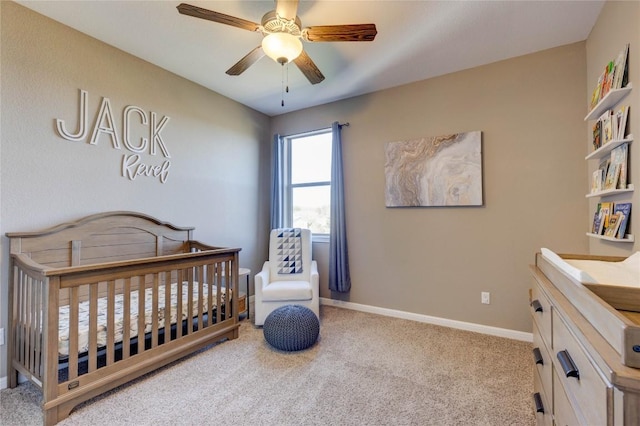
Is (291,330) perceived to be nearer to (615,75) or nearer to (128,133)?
(128,133)

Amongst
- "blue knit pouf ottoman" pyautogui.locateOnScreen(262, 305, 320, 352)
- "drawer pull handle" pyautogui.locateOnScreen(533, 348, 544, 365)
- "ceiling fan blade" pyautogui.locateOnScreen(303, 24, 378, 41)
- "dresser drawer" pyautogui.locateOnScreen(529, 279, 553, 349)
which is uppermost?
"ceiling fan blade" pyautogui.locateOnScreen(303, 24, 378, 41)

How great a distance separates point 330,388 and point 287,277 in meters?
1.55

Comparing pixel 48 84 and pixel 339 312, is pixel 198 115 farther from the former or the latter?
pixel 339 312

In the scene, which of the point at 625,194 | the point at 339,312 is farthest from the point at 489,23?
the point at 339,312

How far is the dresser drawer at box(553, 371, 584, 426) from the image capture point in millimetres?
Answer: 867

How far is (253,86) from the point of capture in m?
3.27

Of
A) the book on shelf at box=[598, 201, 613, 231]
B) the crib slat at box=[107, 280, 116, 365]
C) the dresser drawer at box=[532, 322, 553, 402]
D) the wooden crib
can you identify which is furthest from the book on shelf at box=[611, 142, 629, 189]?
the crib slat at box=[107, 280, 116, 365]

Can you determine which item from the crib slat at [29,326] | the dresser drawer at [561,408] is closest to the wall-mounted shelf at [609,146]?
the dresser drawer at [561,408]

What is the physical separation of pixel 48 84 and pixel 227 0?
1.48 metres

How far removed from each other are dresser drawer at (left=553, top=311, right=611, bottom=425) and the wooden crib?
2.24 meters

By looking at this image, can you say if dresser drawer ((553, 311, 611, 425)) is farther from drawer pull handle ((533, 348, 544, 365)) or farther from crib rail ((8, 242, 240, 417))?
crib rail ((8, 242, 240, 417))

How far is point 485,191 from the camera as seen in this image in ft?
9.20

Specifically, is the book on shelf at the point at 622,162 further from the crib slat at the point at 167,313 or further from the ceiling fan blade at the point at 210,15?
the crib slat at the point at 167,313

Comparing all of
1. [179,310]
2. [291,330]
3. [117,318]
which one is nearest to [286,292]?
[291,330]
